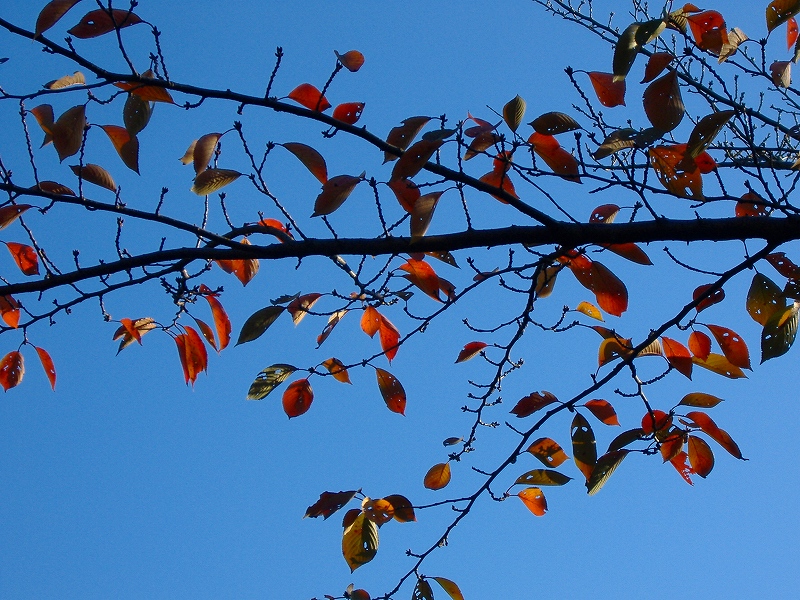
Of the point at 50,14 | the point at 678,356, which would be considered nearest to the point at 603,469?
the point at 678,356

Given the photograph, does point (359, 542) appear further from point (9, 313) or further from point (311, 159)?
point (9, 313)

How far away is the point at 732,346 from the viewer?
2.03 meters

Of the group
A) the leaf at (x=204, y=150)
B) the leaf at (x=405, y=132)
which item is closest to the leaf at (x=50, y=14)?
the leaf at (x=204, y=150)

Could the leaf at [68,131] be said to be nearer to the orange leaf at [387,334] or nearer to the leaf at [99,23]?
the leaf at [99,23]

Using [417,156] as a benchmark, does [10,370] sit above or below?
above

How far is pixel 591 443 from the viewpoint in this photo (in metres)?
2.01

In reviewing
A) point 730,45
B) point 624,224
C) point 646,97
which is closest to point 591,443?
point 624,224

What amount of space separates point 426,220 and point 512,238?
0.24m

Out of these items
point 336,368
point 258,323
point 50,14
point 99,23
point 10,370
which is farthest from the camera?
point 10,370

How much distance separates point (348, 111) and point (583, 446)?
1105 mm

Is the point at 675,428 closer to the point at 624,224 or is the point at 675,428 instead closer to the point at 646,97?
the point at 624,224

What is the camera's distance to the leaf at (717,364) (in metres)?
2.02

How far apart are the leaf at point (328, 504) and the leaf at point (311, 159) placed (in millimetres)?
887

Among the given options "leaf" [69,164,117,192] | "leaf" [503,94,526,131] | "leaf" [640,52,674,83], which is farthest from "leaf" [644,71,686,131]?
"leaf" [69,164,117,192]
